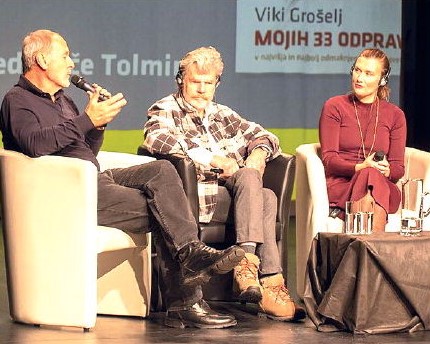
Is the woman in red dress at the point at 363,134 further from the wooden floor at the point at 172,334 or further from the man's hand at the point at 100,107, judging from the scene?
the man's hand at the point at 100,107

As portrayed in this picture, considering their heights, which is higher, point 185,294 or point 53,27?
point 53,27

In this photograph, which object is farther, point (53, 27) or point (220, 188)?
point (53, 27)

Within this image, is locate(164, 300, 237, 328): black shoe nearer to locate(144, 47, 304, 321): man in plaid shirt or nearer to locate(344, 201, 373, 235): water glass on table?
locate(144, 47, 304, 321): man in plaid shirt

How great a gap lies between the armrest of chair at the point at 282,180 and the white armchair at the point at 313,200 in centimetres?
9

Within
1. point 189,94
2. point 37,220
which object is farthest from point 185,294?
point 189,94

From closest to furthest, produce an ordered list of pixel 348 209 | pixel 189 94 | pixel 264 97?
pixel 348 209 < pixel 189 94 < pixel 264 97

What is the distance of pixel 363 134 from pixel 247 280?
3.70 feet

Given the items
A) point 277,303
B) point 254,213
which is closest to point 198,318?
point 277,303

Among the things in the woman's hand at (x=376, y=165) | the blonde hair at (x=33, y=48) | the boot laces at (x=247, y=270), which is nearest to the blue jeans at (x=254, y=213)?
the boot laces at (x=247, y=270)

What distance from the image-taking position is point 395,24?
930 cm

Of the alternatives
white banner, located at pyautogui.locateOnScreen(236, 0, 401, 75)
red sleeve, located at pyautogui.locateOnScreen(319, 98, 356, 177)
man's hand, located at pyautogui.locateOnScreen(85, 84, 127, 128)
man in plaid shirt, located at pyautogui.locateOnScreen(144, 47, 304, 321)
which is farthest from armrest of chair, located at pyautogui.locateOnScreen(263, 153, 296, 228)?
white banner, located at pyautogui.locateOnScreen(236, 0, 401, 75)

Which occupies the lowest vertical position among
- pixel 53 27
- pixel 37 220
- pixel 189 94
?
pixel 37 220

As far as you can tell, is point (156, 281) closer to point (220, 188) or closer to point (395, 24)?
point (220, 188)

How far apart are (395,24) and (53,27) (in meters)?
2.51
